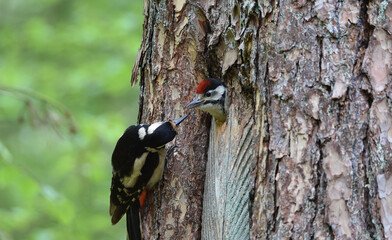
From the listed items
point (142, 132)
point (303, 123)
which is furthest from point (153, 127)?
point (303, 123)

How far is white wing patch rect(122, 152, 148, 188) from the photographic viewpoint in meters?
3.24

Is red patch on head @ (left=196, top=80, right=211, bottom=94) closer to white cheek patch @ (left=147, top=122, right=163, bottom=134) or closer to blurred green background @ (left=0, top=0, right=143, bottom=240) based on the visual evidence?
white cheek patch @ (left=147, top=122, right=163, bottom=134)

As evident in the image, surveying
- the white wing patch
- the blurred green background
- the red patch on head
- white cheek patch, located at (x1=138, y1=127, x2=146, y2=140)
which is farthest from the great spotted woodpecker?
the blurred green background

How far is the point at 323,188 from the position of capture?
74.9 inches

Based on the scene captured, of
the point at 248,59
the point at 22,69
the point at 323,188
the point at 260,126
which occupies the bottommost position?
the point at 323,188

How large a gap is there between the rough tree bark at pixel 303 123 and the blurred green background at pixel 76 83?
293 centimetres

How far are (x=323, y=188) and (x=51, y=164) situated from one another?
6922 mm

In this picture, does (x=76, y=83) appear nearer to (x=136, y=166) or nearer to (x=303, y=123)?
(x=136, y=166)

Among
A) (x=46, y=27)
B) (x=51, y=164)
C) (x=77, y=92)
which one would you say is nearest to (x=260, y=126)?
(x=77, y=92)

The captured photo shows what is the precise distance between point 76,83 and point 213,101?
A: 13.3ft

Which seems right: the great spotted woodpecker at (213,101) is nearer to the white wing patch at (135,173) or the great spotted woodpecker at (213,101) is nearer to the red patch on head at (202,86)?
the red patch on head at (202,86)

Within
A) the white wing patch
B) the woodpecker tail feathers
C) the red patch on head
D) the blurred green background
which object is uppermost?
the blurred green background

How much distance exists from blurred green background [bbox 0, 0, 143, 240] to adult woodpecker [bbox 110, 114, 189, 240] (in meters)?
1.80

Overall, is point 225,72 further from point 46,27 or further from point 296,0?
point 46,27
